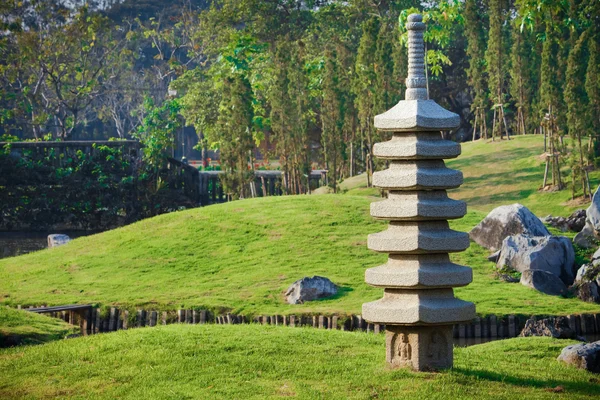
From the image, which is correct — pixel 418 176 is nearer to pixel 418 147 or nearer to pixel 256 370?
pixel 418 147

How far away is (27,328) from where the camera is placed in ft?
68.1

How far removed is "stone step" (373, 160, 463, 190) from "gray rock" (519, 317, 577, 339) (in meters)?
7.11

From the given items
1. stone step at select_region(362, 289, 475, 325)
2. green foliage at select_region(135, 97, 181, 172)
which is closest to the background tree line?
green foliage at select_region(135, 97, 181, 172)

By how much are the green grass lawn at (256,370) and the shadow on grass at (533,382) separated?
18mm

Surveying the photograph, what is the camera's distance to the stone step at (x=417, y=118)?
16.0 metres

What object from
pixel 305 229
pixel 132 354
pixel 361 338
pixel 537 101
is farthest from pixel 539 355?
pixel 537 101

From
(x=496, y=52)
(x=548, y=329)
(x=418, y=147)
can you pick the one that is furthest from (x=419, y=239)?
(x=496, y=52)

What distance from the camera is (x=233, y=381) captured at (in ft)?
52.1

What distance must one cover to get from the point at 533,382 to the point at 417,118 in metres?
4.32

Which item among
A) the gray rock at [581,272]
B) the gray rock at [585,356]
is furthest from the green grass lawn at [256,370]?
the gray rock at [581,272]

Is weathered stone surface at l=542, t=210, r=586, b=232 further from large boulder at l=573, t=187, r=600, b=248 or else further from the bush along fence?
the bush along fence

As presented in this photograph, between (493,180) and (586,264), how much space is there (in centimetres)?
1801

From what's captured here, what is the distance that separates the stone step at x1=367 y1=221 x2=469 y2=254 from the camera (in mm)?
15820

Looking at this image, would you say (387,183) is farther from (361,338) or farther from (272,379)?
(361,338)
